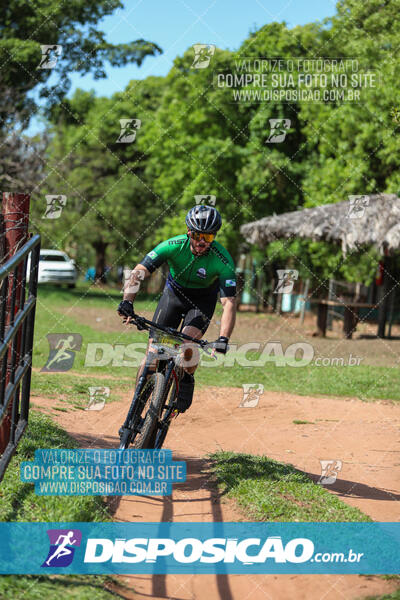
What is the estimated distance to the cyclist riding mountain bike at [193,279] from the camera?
5.82 meters

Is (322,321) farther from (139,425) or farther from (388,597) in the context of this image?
(388,597)

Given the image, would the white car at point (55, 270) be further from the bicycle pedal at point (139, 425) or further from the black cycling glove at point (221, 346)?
the black cycling glove at point (221, 346)

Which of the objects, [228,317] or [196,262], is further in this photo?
[196,262]

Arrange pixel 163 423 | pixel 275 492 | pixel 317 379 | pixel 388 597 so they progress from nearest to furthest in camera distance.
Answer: pixel 388 597, pixel 275 492, pixel 163 423, pixel 317 379

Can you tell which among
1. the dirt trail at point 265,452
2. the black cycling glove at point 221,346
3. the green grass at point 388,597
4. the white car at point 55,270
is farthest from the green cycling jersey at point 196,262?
the white car at point 55,270

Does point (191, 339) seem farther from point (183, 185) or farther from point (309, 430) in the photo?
point (183, 185)

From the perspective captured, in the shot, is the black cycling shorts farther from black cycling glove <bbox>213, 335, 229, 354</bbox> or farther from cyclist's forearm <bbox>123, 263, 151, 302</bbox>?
black cycling glove <bbox>213, 335, 229, 354</bbox>

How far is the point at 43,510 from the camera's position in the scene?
14.7ft

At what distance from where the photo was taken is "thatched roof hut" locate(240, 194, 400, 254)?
17250 mm

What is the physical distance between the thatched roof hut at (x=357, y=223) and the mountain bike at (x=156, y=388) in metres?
12.1

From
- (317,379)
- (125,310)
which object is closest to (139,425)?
(125,310)

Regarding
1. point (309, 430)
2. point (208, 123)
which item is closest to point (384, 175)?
point (208, 123)

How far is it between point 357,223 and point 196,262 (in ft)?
40.7

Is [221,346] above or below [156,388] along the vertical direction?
above
